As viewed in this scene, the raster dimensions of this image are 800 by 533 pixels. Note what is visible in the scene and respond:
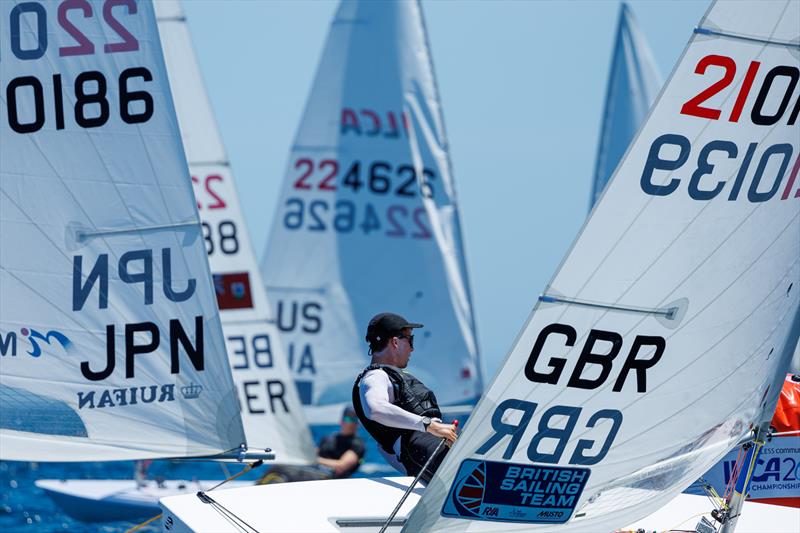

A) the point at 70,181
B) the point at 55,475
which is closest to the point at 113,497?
the point at 70,181

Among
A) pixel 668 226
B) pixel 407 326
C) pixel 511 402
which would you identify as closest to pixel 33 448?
pixel 407 326

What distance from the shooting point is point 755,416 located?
5754mm

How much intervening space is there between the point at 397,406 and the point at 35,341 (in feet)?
8.38

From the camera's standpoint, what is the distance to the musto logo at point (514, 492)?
536 centimetres

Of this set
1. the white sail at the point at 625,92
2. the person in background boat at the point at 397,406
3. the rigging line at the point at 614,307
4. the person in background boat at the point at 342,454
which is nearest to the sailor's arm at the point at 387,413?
the person in background boat at the point at 397,406

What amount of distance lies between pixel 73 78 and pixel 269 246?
10.3m

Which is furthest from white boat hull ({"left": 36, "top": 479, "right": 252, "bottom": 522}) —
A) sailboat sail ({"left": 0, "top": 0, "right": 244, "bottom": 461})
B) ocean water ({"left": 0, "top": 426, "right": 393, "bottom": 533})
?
sailboat sail ({"left": 0, "top": 0, "right": 244, "bottom": 461})

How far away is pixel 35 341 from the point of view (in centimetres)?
742

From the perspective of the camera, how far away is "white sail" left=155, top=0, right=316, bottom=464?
11.5 meters

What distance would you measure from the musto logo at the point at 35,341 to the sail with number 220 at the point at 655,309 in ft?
9.51

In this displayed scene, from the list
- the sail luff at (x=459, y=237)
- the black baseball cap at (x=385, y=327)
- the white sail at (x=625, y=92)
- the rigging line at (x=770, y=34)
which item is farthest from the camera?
the white sail at (x=625, y=92)

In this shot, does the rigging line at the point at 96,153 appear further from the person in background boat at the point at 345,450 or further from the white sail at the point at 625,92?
the white sail at the point at 625,92

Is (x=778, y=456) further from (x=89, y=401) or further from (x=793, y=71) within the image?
(x=89, y=401)

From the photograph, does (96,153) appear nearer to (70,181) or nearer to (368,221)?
(70,181)
